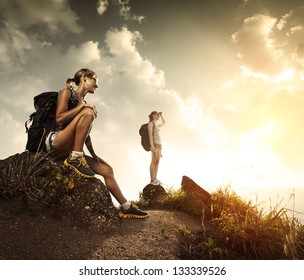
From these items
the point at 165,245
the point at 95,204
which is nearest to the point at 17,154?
the point at 95,204

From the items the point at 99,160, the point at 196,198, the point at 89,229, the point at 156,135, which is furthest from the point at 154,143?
the point at 89,229

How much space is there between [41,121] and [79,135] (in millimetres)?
716

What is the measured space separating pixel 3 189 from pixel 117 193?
1518 mm

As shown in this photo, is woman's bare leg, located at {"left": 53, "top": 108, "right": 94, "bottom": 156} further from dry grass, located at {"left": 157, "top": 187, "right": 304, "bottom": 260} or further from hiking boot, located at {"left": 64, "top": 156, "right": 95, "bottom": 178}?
dry grass, located at {"left": 157, "top": 187, "right": 304, "bottom": 260}

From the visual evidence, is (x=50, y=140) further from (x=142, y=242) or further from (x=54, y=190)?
(x=142, y=242)

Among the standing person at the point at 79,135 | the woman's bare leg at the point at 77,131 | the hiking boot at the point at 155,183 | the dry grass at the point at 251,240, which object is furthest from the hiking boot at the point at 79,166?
the hiking boot at the point at 155,183

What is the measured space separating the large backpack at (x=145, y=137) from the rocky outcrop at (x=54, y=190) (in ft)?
16.1

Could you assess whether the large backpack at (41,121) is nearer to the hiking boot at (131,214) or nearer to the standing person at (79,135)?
the standing person at (79,135)

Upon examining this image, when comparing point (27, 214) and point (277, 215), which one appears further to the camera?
point (277, 215)

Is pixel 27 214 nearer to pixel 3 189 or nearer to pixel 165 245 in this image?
pixel 3 189

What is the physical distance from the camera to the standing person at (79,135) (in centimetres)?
338

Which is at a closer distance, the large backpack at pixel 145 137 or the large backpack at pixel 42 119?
the large backpack at pixel 42 119

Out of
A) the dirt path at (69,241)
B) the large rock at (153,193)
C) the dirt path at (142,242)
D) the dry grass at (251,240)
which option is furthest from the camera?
the large rock at (153,193)
